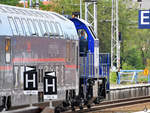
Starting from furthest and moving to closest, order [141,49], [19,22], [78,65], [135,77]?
[141,49]
[135,77]
[78,65]
[19,22]

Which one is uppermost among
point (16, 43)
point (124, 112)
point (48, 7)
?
point (48, 7)

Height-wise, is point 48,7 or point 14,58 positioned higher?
point 48,7

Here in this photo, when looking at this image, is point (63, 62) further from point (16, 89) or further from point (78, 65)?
point (16, 89)

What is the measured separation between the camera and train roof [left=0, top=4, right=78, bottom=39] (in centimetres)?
1715

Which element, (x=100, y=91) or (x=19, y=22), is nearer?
(x=19, y=22)

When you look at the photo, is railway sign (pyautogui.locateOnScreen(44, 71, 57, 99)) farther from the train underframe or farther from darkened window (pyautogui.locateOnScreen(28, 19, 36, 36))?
the train underframe

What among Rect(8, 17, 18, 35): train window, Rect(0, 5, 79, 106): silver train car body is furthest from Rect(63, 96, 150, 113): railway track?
Rect(8, 17, 18, 35): train window

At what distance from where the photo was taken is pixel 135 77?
4141 cm

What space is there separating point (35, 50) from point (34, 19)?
1.13 m

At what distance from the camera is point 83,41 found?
22938 mm

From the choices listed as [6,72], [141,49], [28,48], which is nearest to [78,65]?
[28,48]

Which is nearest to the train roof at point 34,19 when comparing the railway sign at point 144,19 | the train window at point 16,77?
the train window at point 16,77

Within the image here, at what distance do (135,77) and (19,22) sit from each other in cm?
2441

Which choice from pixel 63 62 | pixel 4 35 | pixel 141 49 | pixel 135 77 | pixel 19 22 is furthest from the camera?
pixel 141 49
